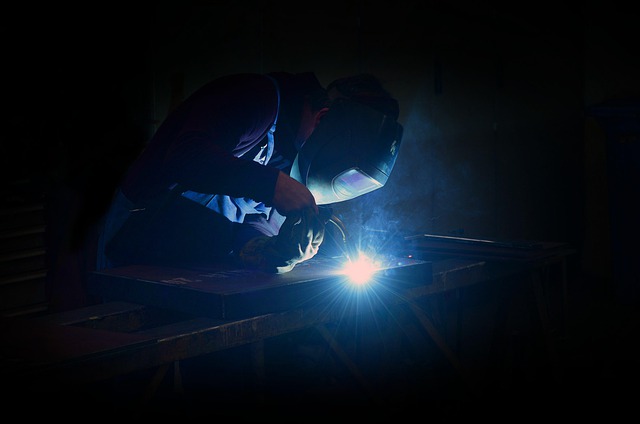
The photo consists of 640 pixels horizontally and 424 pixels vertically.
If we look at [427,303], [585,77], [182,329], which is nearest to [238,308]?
[182,329]

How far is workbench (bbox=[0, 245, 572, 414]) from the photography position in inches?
59.4

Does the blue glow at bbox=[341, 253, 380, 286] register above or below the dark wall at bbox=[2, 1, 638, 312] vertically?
below

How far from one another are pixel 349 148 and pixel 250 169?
13.3 inches

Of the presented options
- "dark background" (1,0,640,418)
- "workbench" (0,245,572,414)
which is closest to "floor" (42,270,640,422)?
"workbench" (0,245,572,414)

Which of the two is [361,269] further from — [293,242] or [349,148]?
[349,148]

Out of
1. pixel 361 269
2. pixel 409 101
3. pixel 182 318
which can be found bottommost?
pixel 182 318

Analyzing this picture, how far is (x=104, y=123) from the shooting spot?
334cm

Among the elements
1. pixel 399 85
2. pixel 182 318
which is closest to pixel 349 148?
pixel 182 318

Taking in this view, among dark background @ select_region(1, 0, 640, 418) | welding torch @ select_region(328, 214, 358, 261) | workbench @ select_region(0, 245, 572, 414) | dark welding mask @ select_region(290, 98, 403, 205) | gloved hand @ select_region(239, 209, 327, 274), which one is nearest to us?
workbench @ select_region(0, 245, 572, 414)

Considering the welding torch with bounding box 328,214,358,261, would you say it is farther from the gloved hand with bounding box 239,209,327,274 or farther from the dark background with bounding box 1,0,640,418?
the dark background with bounding box 1,0,640,418

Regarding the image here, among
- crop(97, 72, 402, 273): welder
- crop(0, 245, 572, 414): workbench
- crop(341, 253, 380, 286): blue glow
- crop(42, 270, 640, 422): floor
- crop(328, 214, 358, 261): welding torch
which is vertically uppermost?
crop(97, 72, 402, 273): welder

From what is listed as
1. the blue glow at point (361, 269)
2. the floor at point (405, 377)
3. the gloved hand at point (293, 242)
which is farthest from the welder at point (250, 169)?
the floor at point (405, 377)

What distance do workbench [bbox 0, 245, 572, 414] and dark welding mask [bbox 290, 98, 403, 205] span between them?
11.4 inches

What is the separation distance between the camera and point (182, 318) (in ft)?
7.55
